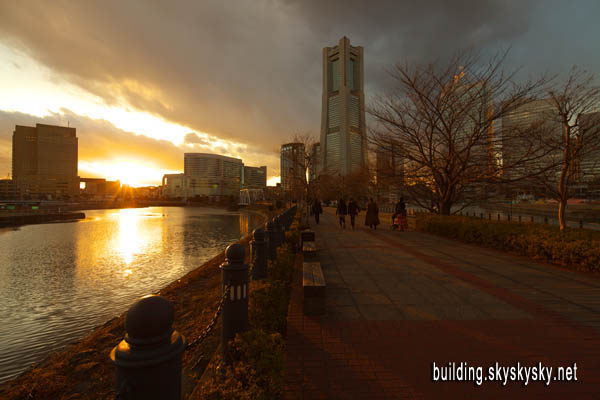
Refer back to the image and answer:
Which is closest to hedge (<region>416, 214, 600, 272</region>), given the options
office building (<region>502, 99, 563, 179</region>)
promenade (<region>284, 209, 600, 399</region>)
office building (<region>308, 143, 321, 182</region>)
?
promenade (<region>284, 209, 600, 399</region>)

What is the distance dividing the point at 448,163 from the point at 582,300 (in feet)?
30.9

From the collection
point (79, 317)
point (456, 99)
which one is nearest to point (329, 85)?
point (456, 99)

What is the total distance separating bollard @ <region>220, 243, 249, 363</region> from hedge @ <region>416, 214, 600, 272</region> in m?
7.82

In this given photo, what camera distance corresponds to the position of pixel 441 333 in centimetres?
334

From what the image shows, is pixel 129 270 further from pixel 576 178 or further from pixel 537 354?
pixel 576 178

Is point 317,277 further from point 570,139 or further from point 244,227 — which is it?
point 244,227

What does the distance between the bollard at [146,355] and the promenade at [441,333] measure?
149 cm

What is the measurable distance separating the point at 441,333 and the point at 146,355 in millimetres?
3435

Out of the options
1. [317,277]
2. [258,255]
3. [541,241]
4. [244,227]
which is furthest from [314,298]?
[244,227]

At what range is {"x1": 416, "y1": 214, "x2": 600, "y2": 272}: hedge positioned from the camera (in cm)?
611

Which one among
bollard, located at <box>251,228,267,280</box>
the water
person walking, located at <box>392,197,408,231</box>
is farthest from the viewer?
person walking, located at <box>392,197,408,231</box>

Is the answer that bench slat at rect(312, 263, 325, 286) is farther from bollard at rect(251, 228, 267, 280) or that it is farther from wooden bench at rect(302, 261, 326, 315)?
bollard at rect(251, 228, 267, 280)

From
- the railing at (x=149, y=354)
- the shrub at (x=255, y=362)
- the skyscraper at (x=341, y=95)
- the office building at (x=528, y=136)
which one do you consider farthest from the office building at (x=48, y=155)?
the railing at (x=149, y=354)

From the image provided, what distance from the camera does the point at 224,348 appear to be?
9.09 ft
